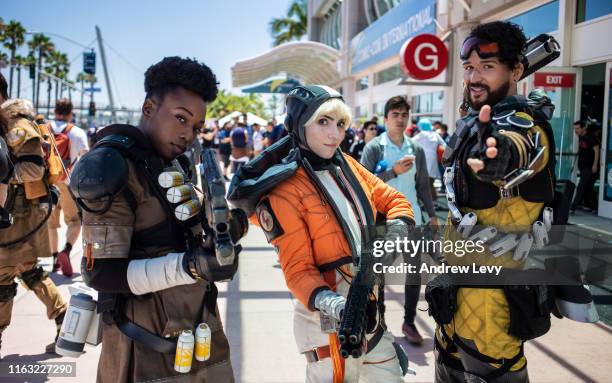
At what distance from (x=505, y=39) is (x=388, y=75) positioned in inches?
771

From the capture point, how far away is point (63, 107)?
22.2ft

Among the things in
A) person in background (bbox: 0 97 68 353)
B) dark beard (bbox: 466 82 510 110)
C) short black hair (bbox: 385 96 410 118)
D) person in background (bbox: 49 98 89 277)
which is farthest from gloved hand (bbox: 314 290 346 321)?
person in background (bbox: 49 98 89 277)

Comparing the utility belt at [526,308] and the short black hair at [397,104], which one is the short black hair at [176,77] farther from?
the short black hair at [397,104]

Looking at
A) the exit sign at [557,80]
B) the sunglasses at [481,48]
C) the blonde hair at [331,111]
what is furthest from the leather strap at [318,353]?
the exit sign at [557,80]

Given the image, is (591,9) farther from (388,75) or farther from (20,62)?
(20,62)

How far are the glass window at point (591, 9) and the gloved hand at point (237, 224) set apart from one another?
880cm

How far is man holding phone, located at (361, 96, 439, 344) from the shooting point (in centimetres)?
435

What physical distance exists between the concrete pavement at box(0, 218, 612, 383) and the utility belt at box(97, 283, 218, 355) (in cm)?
177

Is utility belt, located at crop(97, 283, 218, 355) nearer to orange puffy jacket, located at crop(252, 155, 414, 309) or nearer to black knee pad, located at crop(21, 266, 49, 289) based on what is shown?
orange puffy jacket, located at crop(252, 155, 414, 309)

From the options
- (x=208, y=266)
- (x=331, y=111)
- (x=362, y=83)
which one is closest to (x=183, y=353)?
(x=208, y=266)

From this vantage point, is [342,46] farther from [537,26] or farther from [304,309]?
[304,309]

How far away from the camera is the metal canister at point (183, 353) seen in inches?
79.1

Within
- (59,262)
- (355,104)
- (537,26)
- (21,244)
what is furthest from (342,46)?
(21,244)

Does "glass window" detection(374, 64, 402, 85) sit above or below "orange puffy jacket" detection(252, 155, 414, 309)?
above
